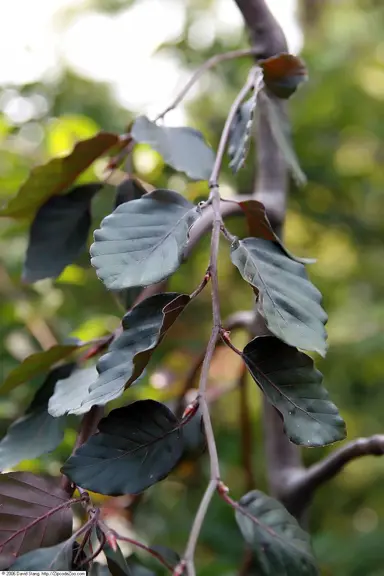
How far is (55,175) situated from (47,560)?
0.99 feet

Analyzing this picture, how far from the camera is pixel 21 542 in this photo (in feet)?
1.08

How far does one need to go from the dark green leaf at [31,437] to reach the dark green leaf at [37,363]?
0.08ft

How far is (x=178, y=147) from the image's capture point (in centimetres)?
47

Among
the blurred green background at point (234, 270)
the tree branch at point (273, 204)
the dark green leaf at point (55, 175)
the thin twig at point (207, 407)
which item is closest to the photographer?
the thin twig at point (207, 407)

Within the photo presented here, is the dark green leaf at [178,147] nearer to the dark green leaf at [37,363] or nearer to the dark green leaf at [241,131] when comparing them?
the dark green leaf at [241,131]

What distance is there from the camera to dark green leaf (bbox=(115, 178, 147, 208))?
52 cm

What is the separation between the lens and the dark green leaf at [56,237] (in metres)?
0.52

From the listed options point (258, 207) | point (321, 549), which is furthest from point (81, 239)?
point (321, 549)

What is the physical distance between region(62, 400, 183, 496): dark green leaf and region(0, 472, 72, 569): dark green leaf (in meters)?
0.03

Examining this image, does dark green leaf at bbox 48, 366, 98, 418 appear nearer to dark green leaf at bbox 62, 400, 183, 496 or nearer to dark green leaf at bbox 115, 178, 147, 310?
Answer: dark green leaf at bbox 62, 400, 183, 496

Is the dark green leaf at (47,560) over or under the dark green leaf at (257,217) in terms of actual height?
under

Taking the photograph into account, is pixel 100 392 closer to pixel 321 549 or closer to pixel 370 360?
pixel 321 549

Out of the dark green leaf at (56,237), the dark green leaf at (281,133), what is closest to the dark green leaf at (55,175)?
the dark green leaf at (56,237)

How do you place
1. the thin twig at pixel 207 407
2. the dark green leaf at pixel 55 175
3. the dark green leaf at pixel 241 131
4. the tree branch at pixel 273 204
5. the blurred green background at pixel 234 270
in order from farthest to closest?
the blurred green background at pixel 234 270 < the tree branch at pixel 273 204 < the dark green leaf at pixel 55 175 < the dark green leaf at pixel 241 131 < the thin twig at pixel 207 407
